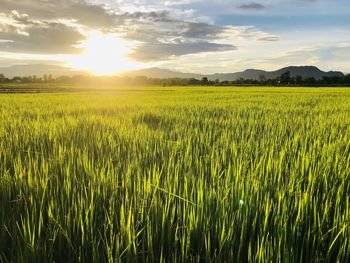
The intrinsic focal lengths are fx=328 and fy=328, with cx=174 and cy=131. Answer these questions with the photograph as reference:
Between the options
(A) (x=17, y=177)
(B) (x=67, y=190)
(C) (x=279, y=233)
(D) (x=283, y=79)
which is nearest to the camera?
(C) (x=279, y=233)

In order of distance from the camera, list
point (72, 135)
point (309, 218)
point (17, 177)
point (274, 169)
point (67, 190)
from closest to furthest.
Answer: point (309, 218)
point (67, 190)
point (17, 177)
point (274, 169)
point (72, 135)

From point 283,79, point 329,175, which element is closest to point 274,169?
point 329,175

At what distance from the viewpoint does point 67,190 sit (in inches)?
69.9

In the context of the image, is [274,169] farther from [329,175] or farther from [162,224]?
[162,224]

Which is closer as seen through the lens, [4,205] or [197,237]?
[197,237]

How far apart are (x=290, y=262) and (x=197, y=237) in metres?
0.37

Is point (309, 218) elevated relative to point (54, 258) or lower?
elevated

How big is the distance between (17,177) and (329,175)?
2.05 metres

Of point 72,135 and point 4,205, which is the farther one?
point 72,135

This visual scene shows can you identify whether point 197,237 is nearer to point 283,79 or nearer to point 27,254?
point 27,254

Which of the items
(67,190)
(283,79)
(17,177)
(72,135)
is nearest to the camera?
(67,190)

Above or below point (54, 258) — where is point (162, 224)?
above

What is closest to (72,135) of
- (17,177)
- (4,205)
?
(17,177)

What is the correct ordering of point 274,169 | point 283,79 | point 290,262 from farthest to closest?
point 283,79
point 274,169
point 290,262
